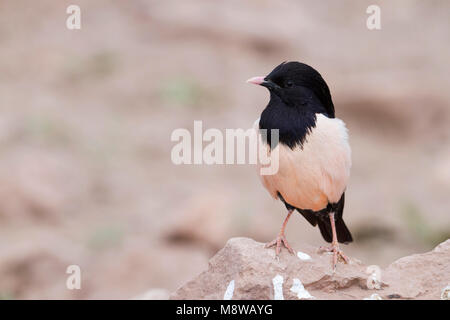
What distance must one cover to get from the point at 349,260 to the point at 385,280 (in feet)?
1.08

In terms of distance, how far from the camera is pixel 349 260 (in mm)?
5844

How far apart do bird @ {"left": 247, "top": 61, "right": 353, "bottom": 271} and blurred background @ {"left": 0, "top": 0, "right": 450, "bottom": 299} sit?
4149 mm

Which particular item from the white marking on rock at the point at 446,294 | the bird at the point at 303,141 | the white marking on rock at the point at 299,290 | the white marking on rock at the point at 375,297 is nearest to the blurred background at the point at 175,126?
the bird at the point at 303,141

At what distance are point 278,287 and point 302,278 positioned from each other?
0.27 metres

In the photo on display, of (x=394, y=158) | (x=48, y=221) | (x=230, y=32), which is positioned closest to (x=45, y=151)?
(x=48, y=221)

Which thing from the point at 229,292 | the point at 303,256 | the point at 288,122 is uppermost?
the point at 288,122

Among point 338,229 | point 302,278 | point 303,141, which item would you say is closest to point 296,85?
point 303,141

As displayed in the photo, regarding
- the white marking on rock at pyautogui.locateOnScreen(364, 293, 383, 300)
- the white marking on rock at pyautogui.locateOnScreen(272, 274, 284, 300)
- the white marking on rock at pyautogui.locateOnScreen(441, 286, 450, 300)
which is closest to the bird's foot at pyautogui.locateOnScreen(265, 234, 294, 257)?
the white marking on rock at pyautogui.locateOnScreen(272, 274, 284, 300)

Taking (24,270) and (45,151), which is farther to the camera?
(45,151)

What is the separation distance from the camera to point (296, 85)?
5.63 metres

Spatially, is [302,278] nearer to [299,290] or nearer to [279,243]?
[299,290]

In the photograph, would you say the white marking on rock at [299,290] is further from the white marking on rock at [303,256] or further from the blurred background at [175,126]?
the blurred background at [175,126]

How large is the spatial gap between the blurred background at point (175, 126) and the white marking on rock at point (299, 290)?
4260 millimetres

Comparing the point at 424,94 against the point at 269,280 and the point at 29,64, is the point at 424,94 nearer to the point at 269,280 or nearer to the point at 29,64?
the point at 29,64
